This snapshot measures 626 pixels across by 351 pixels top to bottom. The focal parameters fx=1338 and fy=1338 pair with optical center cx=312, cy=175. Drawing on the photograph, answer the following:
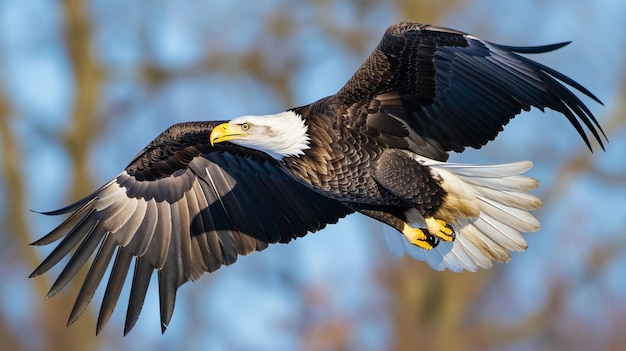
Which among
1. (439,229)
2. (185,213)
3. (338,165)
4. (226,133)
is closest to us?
(338,165)

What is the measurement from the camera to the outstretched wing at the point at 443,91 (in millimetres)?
6427

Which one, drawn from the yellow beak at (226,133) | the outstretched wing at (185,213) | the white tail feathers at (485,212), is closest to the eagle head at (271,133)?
the yellow beak at (226,133)

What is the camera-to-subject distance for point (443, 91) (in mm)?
6758

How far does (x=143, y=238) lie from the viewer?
764cm

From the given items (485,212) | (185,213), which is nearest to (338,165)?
(485,212)

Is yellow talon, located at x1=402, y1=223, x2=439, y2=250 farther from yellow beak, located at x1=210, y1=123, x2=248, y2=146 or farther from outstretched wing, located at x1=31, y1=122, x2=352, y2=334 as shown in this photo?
yellow beak, located at x1=210, y1=123, x2=248, y2=146

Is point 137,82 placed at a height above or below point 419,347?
above

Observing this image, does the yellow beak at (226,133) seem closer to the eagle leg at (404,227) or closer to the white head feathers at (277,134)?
the white head feathers at (277,134)

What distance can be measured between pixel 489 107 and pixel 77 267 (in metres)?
2.38

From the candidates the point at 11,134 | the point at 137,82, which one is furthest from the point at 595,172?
the point at 11,134

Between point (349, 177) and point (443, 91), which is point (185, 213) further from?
point (443, 91)

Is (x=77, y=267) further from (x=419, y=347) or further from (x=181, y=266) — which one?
(x=419, y=347)

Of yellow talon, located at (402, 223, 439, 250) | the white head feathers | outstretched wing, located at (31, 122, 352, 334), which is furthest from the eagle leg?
the white head feathers

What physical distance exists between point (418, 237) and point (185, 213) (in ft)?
4.84
